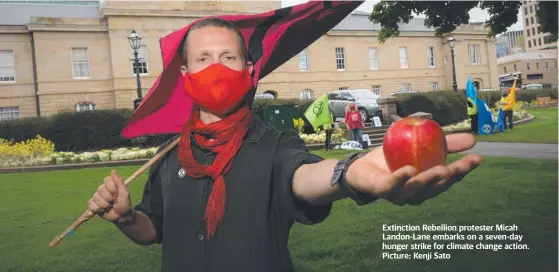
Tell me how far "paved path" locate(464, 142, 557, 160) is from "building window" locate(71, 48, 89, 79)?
27770 millimetres

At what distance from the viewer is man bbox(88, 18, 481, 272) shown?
5.56 feet

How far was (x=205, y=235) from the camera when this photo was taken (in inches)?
68.9

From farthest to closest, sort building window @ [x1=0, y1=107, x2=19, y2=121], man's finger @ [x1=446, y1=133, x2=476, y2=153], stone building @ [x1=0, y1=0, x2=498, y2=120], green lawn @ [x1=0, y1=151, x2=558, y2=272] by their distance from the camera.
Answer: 1. building window @ [x1=0, y1=107, x2=19, y2=121]
2. stone building @ [x1=0, y1=0, x2=498, y2=120]
3. green lawn @ [x1=0, y1=151, x2=558, y2=272]
4. man's finger @ [x1=446, y1=133, x2=476, y2=153]

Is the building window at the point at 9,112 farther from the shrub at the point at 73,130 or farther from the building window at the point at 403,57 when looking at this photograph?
the building window at the point at 403,57

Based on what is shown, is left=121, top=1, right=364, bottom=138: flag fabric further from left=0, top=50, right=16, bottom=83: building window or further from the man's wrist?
left=0, top=50, right=16, bottom=83: building window

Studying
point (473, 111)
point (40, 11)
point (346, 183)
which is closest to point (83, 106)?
point (40, 11)

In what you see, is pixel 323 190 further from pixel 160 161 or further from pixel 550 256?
pixel 550 256

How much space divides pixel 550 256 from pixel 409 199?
13.5 feet

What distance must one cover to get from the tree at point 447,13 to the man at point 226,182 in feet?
19.6

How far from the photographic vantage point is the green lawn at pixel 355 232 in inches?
179

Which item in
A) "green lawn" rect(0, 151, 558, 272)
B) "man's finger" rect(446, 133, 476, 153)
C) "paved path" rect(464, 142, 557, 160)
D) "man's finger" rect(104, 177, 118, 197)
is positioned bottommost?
"green lawn" rect(0, 151, 558, 272)

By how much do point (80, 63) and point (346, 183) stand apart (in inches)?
1339

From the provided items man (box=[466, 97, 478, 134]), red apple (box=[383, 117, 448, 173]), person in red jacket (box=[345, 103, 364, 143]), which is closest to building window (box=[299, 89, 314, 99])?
man (box=[466, 97, 478, 134])

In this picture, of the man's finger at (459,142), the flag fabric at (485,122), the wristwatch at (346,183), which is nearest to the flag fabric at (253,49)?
the wristwatch at (346,183)
